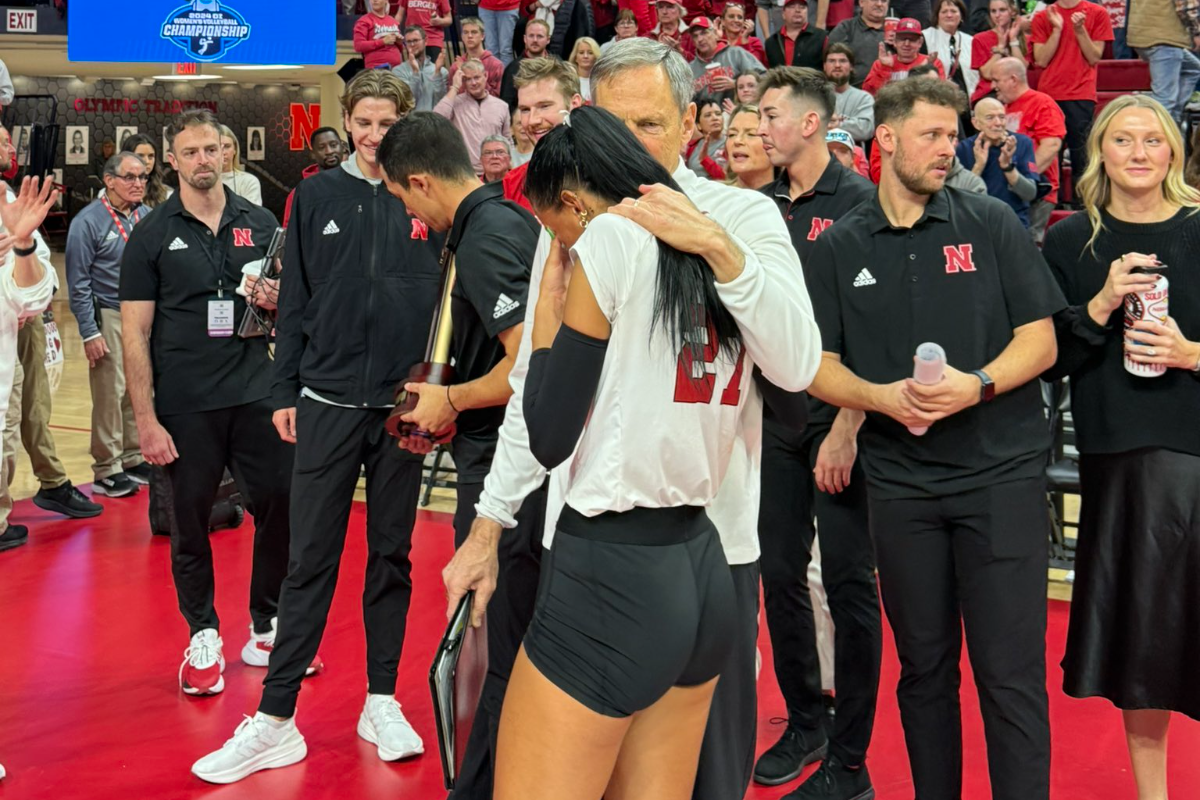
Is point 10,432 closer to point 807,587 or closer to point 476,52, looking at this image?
point 807,587

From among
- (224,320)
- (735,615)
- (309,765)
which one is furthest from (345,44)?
(735,615)

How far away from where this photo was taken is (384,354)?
363 cm

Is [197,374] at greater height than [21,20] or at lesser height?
lesser

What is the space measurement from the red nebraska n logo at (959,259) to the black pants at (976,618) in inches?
19.4

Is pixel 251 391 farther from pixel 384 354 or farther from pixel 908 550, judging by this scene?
pixel 908 550

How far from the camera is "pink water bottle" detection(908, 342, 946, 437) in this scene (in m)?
2.65

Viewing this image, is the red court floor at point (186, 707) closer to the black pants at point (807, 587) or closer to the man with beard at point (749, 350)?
the black pants at point (807, 587)

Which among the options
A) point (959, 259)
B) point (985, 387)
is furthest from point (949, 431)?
point (959, 259)

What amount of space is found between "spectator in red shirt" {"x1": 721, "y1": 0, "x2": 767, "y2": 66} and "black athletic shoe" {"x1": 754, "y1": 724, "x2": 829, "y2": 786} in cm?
834

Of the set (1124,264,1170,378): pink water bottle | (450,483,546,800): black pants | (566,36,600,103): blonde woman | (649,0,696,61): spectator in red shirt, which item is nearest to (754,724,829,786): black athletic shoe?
(450,483,546,800): black pants

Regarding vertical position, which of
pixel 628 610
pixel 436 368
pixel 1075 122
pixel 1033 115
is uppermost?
pixel 1075 122

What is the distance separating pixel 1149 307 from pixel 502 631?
162 centimetres

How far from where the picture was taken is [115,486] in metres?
6.90

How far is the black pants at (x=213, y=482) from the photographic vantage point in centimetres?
427
